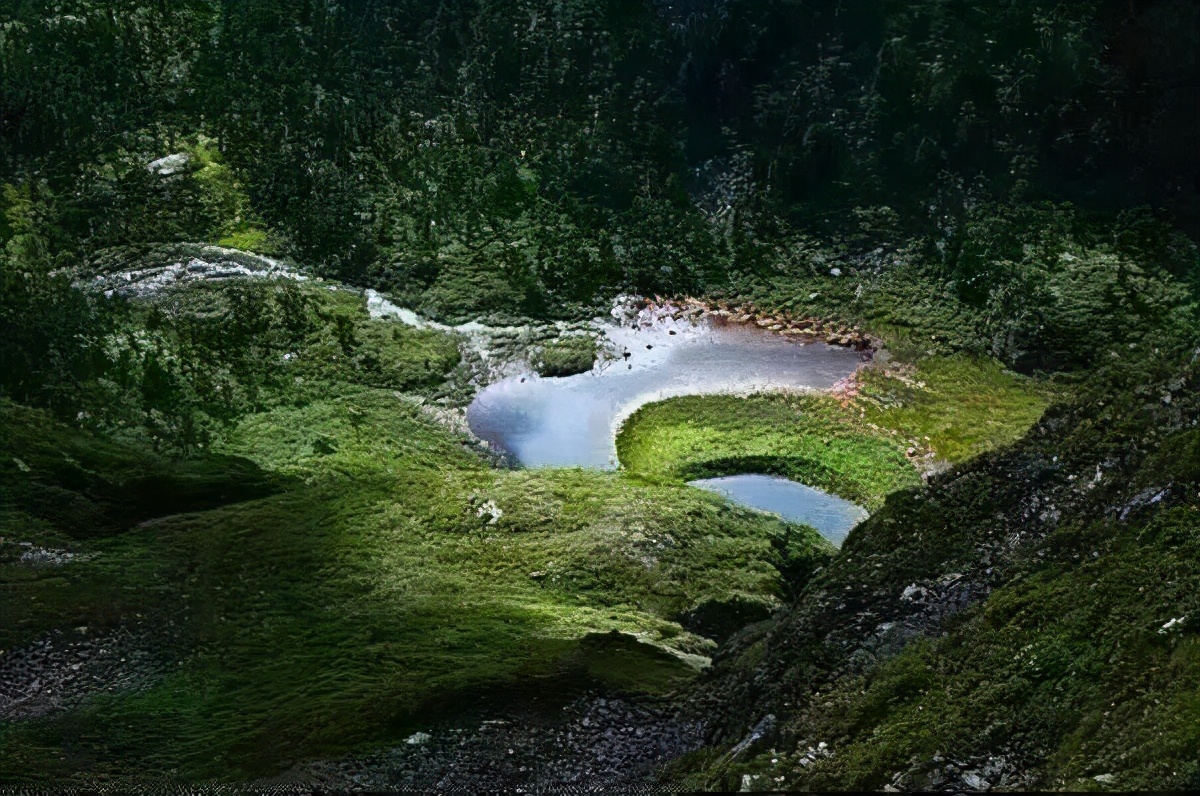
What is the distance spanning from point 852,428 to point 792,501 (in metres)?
1.96

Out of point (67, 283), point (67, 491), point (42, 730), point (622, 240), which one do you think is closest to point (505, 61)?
point (622, 240)

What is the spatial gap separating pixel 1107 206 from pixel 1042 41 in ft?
12.2

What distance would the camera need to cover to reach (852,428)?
2002cm

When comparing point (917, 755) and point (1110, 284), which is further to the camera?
point (1110, 284)

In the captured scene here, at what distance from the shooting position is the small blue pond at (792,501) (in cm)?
1808

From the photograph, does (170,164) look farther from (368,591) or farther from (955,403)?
(955,403)

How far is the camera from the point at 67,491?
1741 cm

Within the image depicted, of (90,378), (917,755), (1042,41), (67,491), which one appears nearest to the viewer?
(917,755)

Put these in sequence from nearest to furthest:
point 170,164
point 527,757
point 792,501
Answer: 1. point 527,757
2. point 792,501
3. point 170,164

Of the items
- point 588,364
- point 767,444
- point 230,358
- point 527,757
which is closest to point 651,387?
point 588,364

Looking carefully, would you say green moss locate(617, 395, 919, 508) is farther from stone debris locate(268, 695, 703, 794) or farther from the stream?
stone debris locate(268, 695, 703, 794)

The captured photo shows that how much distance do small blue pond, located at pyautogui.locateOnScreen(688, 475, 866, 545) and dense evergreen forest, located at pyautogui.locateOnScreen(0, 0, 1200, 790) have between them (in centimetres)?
43

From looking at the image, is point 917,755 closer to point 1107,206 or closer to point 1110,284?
point 1110,284

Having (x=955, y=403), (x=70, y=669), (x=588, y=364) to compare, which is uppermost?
(x=955, y=403)
